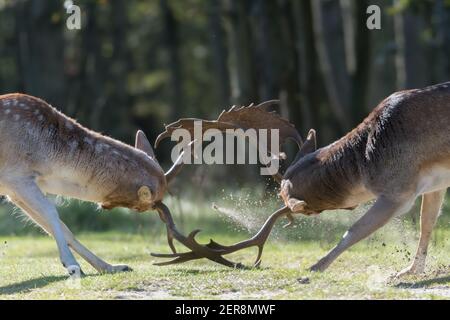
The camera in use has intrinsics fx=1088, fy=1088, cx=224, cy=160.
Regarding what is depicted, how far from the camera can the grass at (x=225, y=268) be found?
32.5 ft

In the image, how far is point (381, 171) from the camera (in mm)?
11461

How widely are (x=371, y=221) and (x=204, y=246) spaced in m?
1.96

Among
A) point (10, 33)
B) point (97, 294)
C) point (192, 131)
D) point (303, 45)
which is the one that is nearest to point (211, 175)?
point (303, 45)

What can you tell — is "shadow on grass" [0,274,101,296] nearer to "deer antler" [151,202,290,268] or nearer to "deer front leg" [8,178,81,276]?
"deer front leg" [8,178,81,276]

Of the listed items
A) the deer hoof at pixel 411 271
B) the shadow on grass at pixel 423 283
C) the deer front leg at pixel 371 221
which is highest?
the deer front leg at pixel 371 221

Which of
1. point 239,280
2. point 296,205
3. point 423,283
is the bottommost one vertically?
point 423,283

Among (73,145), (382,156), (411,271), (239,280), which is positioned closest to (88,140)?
(73,145)

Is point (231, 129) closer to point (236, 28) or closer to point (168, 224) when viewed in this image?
point (168, 224)

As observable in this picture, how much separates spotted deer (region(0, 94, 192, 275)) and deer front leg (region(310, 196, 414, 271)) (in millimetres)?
2055

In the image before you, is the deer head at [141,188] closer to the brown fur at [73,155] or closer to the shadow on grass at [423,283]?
the brown fur at [73,155]

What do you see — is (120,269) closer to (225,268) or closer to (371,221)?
(225,268)

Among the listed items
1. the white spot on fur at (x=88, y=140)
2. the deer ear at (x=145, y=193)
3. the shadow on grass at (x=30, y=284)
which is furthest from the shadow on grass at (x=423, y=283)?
the white spot on fur at (x=88, y=140)

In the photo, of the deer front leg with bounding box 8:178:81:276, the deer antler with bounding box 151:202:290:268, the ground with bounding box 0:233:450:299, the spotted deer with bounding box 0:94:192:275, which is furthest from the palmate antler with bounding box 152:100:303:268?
the deer front leg with bounding box 8:178:81:276

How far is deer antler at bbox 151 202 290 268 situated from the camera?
39.1ft
